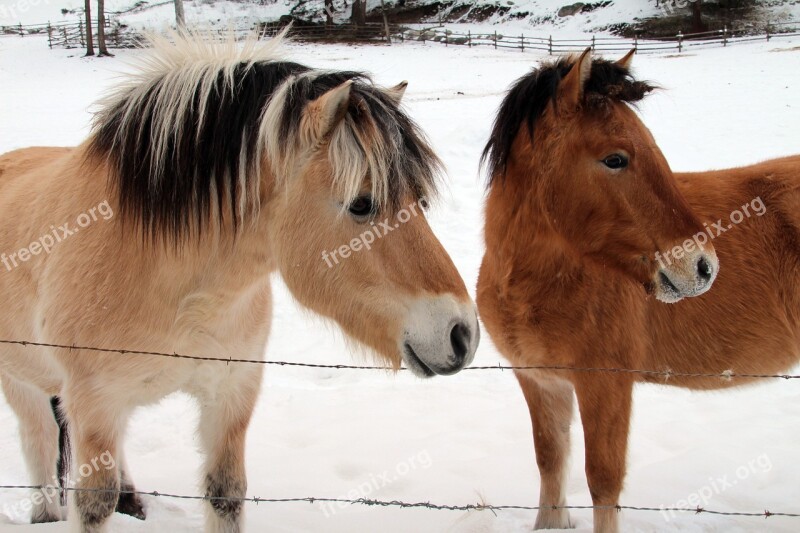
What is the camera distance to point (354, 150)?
206cm

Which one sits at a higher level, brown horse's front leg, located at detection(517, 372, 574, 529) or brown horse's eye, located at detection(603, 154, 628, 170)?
brown horse's eye, located at detection(603, 154, 628, 170)

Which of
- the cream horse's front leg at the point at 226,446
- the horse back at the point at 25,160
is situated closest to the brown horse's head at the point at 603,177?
the cream horse's front leg at the point at 226,446

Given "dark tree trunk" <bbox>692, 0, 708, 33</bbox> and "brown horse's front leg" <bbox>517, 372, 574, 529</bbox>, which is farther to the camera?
"dark tree trunk" <bbox>692, 0, 708, 33</bbox>

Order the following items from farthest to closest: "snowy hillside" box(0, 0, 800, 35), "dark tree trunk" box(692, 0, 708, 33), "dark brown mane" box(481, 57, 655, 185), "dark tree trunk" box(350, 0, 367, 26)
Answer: "snowy hillside" box(0, 0, 800, 35)
"dark tree trunk" box(350, 0, 367, 26)
"dark tree trunk" box(692, 0, 708, 33)
"dark brown mane" box(481, 57, 655, 185)

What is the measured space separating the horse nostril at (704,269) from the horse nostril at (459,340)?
1.25 metres

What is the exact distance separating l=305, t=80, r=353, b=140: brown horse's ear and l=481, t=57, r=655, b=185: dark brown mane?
1.32m

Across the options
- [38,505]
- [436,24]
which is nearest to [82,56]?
[436,24]

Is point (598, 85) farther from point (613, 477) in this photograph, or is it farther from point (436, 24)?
point (436, 24)

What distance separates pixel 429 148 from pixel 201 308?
1121 mm

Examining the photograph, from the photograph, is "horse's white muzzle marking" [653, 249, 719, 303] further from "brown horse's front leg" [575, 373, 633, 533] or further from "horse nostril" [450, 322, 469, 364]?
"horse nostril" [450, 322, 469, 364]

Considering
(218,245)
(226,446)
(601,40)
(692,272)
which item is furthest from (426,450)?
(601,40)

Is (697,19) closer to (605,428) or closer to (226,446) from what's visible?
(605,428)

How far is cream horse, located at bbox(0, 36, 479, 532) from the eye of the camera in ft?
6.95

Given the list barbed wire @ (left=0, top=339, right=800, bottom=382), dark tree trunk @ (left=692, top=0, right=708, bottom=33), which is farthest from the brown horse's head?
dark tree trunk @ (left=692, top=0, right=708, bottom=33)
